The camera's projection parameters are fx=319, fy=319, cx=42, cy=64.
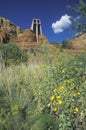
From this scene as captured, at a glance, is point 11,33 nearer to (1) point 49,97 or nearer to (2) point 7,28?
(2) point 7,28

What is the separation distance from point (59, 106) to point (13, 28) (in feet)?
158

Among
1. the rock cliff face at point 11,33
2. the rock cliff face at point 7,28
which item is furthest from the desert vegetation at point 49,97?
the rock cliff face at point 7,28

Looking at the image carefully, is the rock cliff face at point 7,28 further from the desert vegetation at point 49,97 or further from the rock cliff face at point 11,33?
the desert vegetation at point 49,97

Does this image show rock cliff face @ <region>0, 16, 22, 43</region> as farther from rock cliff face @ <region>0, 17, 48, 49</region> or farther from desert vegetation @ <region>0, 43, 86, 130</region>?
desert vegetation @ <region>0, 43, 86, 130</region>

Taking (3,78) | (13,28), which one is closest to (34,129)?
(3,78)

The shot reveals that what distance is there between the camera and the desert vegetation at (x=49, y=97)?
206 inches

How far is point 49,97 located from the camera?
6105 millimetres

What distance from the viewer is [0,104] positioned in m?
6.65

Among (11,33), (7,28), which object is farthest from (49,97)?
(7,28)

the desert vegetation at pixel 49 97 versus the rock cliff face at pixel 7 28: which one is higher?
the rock cliff face at pixel 7 28

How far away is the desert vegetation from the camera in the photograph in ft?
17.2

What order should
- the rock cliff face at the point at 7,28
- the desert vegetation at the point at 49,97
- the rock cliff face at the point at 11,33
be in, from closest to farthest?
the desert vegetation at the point at 49,97 < the rock cliff face at the point at 11,33 < the rock cliff face at the point at 7,28

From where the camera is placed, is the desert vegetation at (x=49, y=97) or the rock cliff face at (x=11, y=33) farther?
the rock cliff face at (x=11, y=33)

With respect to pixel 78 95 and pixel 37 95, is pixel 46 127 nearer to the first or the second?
pixel 78 95
